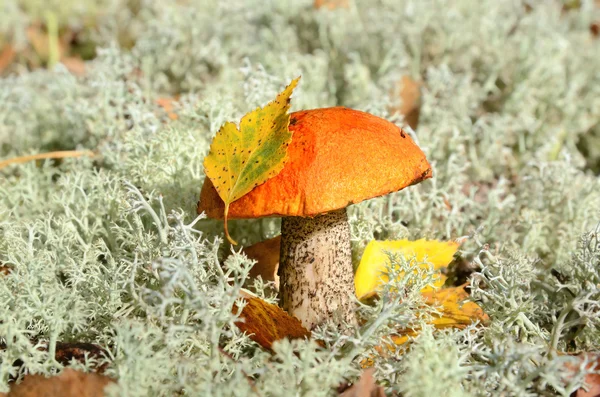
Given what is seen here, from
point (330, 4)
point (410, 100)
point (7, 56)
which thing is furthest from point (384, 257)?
point (7, 56)

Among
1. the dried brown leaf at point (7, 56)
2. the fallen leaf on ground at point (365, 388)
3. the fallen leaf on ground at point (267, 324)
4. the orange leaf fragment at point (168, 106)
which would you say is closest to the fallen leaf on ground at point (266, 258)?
the fallen leaf on ground at point (267, 324)

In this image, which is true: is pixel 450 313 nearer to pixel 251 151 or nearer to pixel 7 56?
pixel 251 151

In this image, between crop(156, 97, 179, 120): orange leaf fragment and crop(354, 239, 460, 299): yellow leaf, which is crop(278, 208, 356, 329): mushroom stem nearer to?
crop(354, 239, 460, 299): yellow leaf

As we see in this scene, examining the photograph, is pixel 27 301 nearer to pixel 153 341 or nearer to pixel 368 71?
pixel 153 341

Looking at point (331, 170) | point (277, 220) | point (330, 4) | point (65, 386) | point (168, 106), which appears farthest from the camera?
point (330, 4)

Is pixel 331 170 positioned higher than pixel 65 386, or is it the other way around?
pixel 331 170
